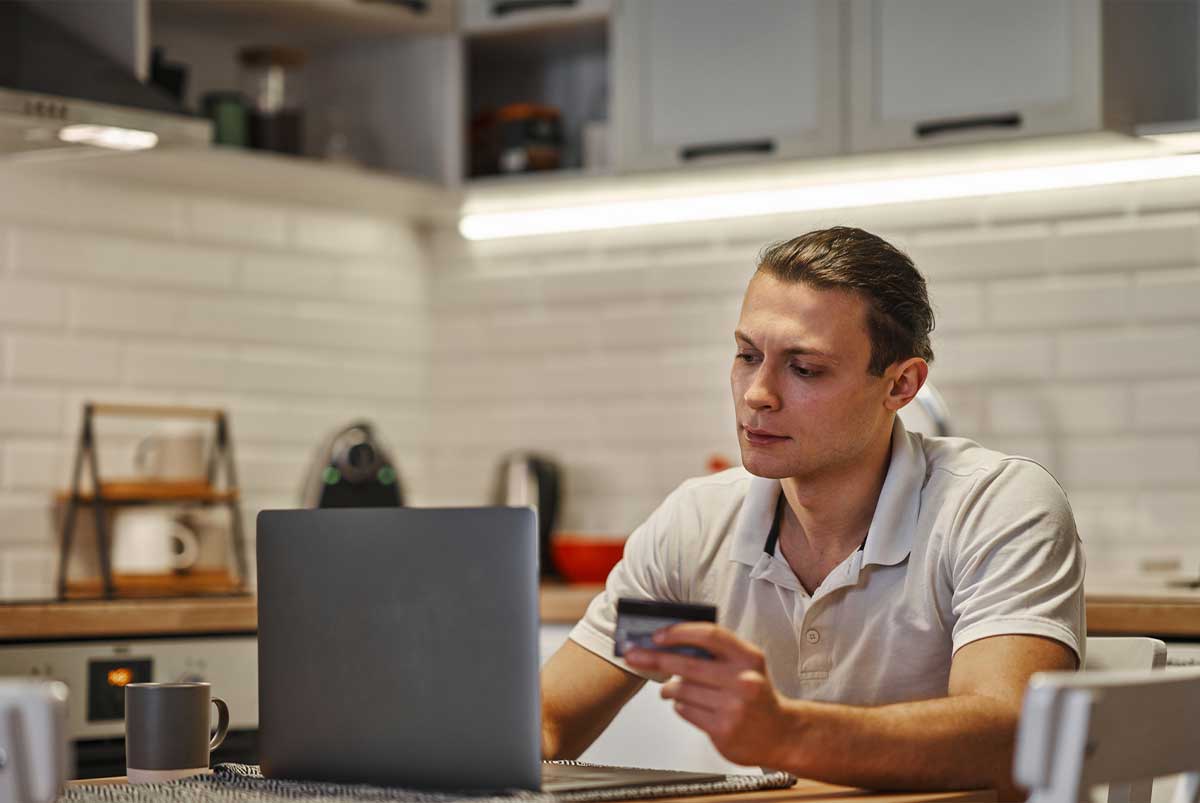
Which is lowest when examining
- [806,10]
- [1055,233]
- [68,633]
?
[68,633]

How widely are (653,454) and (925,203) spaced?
84 centimetres

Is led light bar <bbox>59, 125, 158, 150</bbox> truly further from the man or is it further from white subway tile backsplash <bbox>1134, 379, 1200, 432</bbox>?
white subway tile backsplash <bbox>1134, 379, 1200, 432</bbox>

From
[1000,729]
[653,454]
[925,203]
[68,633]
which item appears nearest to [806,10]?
[925,203]

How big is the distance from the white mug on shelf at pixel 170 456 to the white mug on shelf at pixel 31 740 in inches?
91.4

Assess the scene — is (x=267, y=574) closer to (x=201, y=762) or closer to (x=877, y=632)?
(x=201, y=762)

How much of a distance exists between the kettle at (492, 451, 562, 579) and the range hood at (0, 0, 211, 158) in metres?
1.10

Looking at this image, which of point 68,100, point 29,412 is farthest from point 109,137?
point 29,412

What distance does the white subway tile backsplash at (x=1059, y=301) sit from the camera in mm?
3346

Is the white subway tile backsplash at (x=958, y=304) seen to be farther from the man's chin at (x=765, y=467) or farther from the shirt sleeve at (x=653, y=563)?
the man's chin at (x=765, y=467)

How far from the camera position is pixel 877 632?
2006 mm

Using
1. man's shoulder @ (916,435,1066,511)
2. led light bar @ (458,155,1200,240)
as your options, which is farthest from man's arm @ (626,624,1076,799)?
led light bar @ (458,155,1200,240)

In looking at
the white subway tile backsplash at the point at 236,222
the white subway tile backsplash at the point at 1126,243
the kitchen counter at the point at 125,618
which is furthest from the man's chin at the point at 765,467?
the white subway tile backsplash at the point at 236,222

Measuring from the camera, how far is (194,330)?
12.3ft

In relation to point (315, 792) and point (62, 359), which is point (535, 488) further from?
point (315, 792)
